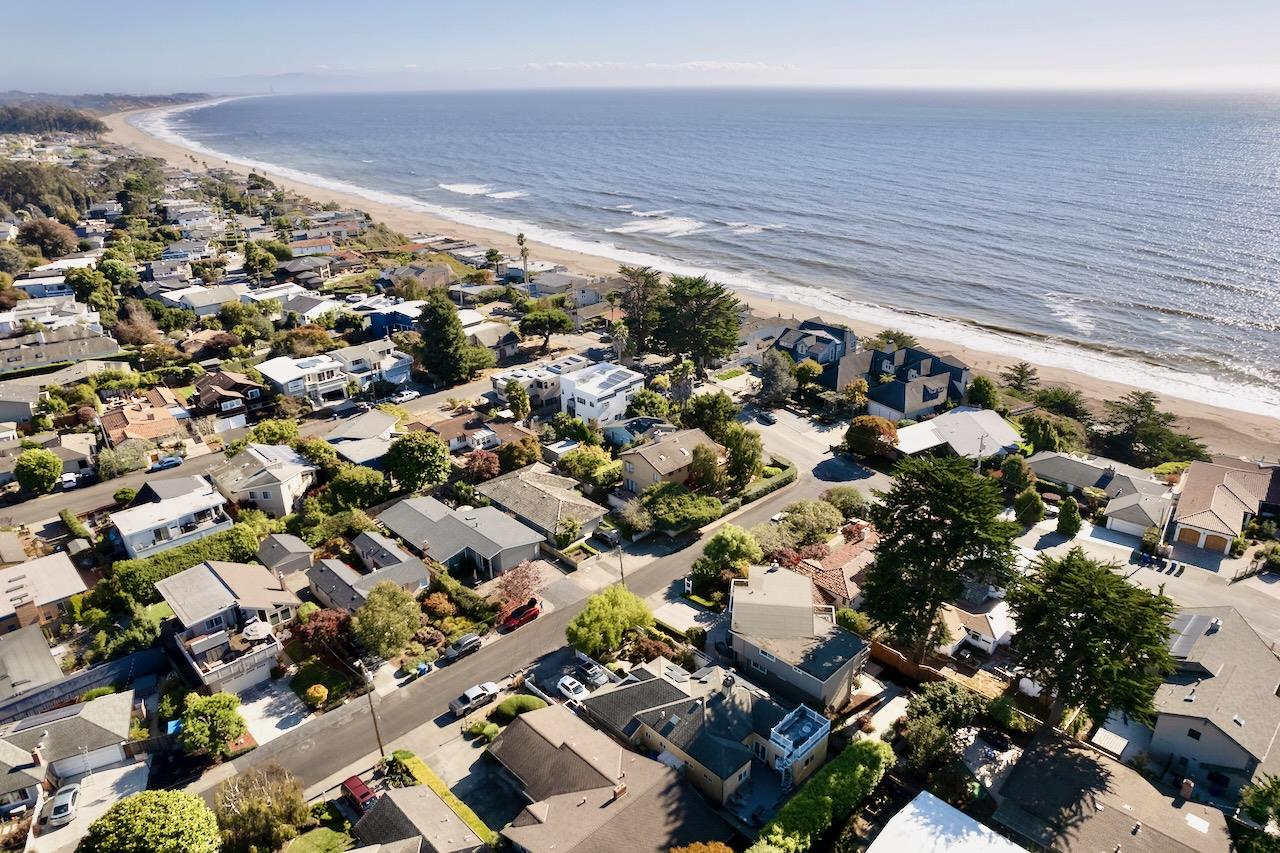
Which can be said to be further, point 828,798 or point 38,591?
point 38,591

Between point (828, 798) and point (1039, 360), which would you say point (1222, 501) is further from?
point (828, 798)

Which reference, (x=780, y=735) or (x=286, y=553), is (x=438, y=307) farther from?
(x=780, y=735)

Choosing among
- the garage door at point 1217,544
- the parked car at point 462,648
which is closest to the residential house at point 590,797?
the parked car at point 462,648

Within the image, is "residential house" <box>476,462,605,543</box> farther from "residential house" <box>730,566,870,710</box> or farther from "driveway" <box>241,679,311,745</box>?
"driveway" <box>241,679,311,745</box>

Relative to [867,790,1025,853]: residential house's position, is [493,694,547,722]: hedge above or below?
below

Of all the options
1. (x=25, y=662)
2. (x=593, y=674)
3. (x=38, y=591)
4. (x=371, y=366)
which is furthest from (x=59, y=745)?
(x=371, y=366)

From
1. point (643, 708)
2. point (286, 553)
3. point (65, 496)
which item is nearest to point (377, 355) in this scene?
point (65, 496)

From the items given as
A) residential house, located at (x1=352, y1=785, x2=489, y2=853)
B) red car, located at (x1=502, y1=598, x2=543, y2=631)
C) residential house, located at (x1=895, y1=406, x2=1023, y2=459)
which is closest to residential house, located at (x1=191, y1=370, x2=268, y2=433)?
red car, located at (x1=502, y1=598, x2=543, y2=631)
